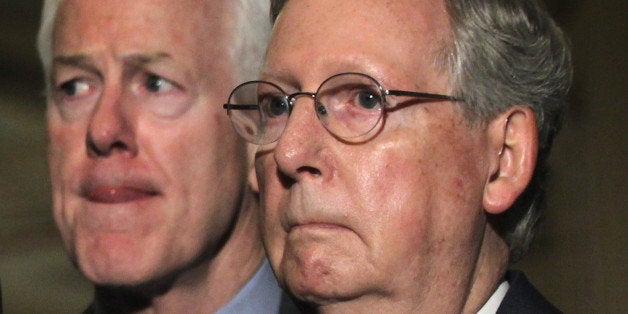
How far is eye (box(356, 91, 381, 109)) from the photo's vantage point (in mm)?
1897

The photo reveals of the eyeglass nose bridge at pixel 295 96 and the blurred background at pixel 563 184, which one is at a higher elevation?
the eyeglass nose bridge at pixel 295 96

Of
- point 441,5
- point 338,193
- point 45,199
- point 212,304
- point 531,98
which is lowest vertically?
point 45,199

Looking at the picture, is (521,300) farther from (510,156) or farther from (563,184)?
(563,184)

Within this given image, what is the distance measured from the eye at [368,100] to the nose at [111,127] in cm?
59

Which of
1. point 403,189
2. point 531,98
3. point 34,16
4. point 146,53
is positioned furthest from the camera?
point 34,16

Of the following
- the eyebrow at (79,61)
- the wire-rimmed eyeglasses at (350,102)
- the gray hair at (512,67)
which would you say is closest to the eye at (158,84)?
the eyebrow at (79,61)

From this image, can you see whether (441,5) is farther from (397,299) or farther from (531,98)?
(397,299)

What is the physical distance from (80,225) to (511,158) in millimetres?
913

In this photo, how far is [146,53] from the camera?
2338 millimetres

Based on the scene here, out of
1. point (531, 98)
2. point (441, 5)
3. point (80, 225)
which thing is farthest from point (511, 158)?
point (80, 225)

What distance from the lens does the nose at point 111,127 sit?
2.30 meters

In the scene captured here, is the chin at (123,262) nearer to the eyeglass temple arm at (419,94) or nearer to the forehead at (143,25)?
the forehead at (143,25)

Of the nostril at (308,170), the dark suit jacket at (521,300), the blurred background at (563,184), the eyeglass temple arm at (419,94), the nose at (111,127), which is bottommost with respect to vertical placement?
the blurred background at (563,184)

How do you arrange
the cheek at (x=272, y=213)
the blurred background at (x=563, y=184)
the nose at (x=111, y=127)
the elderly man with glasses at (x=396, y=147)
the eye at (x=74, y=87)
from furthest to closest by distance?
1. the blurred background at (x=563, y=184)
2. the eye at (x=74, y=87)
3. the nose at (x=111, y=127)
4. the cheek at (x=272, y=213)
5. the elderly man with glasses at (x=396, y=147)
